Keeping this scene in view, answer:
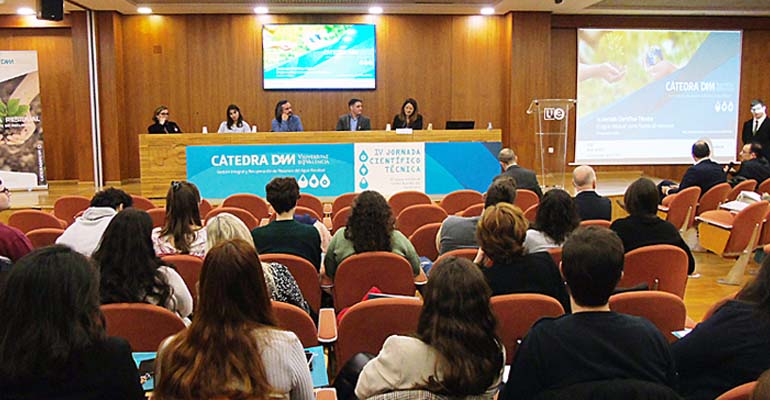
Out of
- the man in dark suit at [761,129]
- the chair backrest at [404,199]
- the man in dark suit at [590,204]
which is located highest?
the man in dark suit at [761,129]

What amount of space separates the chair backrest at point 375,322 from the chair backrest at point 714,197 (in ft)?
18.8

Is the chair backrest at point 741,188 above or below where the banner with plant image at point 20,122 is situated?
below

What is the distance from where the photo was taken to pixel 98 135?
11102mm

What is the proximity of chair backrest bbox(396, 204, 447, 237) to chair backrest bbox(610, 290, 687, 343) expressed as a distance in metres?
3.02

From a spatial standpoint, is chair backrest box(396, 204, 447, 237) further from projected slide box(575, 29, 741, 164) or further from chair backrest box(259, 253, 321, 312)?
projected slide box(575, 29, 741, 164)

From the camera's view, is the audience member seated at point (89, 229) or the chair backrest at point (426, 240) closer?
the audience member seated at point (89, 229)

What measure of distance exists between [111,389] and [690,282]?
576cm

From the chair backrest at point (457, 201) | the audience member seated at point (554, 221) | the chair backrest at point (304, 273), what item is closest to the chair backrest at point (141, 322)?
the chair backrest at point (304, 273)

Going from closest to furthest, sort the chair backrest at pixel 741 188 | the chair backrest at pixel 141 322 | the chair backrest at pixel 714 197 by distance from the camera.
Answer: the chair backrest at pixel 141 322 < the chair backrest at pixel 714 197 < the chair backrest at pixel 741 188

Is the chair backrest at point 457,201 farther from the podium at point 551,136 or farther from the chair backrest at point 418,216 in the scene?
the podium at point 551,136

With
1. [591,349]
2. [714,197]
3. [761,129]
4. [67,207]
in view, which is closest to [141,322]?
[591,349]

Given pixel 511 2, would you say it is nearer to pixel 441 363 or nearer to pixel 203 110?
pixel 203 110

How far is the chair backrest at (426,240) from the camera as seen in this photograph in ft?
16.2

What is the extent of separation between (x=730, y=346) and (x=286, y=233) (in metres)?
2.53
